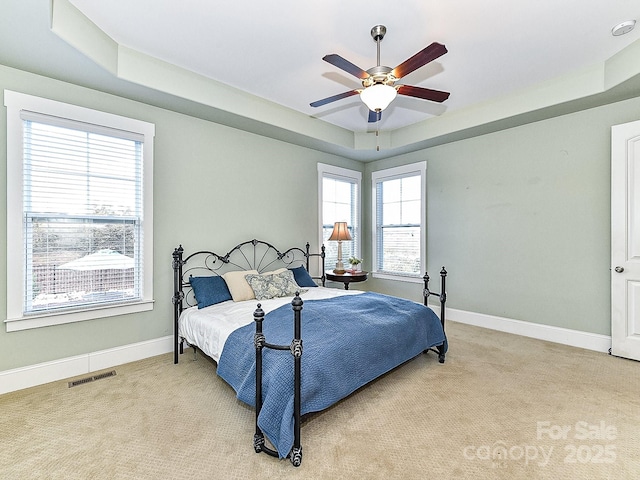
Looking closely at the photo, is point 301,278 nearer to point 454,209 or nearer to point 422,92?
point 454,209

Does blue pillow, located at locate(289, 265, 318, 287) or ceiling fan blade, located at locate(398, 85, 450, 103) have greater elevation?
ceiling fan blade, located at locate(398, 85, 450, 103)

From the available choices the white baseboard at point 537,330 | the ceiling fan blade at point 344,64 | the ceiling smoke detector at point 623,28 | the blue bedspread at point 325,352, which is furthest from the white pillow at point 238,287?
the ceiling smoke detector at point 623,28

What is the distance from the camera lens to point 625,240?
3211 millimetres

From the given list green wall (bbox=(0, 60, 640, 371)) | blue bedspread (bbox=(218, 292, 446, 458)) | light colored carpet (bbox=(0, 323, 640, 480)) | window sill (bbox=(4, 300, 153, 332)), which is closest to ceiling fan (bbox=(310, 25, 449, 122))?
blue bedspread (bbox=(218, 292, 446, 458))

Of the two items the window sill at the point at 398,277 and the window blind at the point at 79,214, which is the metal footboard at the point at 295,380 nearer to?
the window blind at the point at 79,214

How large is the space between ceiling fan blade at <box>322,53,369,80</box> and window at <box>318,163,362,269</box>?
2.80 m

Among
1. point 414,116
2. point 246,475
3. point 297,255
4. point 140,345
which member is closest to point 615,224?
point 414,116

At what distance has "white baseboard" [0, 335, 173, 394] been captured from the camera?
8.52 ft

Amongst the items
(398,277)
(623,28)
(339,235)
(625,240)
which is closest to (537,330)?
(625,240)

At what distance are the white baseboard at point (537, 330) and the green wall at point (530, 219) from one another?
66 millimetres

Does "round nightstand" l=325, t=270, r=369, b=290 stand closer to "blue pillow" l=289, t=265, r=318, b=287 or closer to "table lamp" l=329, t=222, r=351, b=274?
"table lamp" l=329, t=222, r=351, b=274

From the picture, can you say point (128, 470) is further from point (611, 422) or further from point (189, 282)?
point (611, 422)

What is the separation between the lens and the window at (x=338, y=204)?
16.9 ft

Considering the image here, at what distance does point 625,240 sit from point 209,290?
4362mm
